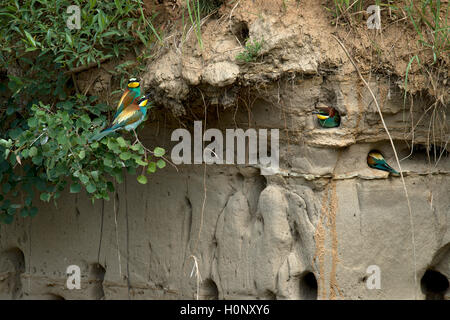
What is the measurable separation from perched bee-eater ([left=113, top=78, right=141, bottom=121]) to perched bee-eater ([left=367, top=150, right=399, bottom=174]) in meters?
1.42

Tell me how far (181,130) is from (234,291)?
42.1 inches

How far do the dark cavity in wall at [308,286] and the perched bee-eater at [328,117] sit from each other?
2.97 feet

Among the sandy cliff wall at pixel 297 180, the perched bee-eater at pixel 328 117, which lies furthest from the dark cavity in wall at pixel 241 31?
the perched bee-eater at pixel 328 117

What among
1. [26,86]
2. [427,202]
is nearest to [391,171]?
[427,202]

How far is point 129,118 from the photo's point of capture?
14.1 feet

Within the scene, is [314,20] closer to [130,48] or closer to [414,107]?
[414,107]

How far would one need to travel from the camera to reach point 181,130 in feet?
15.5

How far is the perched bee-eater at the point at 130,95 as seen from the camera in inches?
172

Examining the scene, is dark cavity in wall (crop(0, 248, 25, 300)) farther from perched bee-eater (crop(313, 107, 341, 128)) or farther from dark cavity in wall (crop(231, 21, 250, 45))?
perched bee-eater (crop(313, 107, 341, 128))

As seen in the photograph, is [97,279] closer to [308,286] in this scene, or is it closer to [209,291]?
[209,291]

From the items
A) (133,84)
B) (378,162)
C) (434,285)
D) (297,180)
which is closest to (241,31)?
(133,84)

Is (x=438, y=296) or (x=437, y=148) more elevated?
(x=437, y=148)

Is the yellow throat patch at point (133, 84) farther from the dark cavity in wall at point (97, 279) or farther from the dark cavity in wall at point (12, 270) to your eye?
the dark cavity in wall at point (12, 270)

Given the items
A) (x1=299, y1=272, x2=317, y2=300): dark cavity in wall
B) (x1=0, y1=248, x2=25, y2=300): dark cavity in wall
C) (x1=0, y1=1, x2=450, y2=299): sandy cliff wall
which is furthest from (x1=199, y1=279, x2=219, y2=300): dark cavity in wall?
(x1=0, y1=248, x2=25, y2=300): dark cavity in wall
